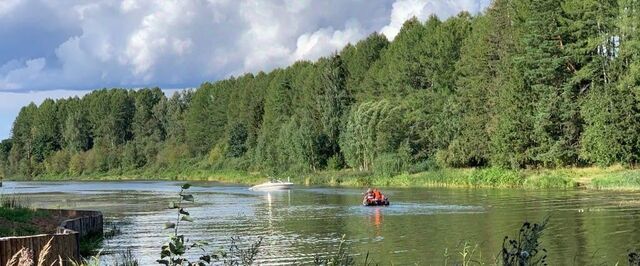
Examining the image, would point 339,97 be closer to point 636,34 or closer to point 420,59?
point 420,59

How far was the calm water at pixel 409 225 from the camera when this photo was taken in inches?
1024

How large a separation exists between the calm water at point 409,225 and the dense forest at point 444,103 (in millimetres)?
12285

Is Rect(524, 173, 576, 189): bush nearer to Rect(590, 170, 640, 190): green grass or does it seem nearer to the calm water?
Rect(590, 170, 640, 190): green grass

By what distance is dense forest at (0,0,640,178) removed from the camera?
64.2 metres

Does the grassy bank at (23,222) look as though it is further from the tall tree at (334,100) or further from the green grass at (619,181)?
the tall tree at (334,100)

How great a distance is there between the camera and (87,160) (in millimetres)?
161750

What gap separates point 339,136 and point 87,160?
258 ft

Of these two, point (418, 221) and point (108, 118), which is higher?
point (108, 118)

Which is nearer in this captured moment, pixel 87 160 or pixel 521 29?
pixel 521 29

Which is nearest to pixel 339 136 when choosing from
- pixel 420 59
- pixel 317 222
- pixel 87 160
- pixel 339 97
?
pixel 339 97

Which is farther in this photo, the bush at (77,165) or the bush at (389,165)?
the bush at (77,165)

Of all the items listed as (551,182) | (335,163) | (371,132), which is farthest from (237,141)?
(551,182)

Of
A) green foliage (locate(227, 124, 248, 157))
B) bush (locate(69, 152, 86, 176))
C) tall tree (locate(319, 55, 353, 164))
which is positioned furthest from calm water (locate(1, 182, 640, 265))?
bush (locate(69, 152, 86, 176))

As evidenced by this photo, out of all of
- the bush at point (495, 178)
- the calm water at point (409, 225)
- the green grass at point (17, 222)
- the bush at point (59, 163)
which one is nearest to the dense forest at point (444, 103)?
the bush at point (495, 178)
